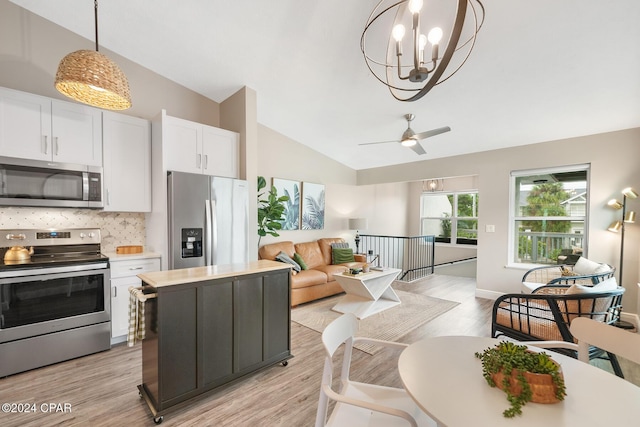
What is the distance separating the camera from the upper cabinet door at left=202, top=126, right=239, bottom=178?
3.59m

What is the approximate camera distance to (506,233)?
464 centimetres

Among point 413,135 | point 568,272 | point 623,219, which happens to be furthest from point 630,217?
point 413,135

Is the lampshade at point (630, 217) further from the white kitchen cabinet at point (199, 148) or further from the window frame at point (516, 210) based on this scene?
the white kitchen cabinet at point (199, 148)

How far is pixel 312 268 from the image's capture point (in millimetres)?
5113

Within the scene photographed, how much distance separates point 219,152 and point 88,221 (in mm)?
1710

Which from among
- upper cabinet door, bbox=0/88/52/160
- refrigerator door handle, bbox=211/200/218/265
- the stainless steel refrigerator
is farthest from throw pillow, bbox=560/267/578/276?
upper cabinet door, bbox=0/88/52/160

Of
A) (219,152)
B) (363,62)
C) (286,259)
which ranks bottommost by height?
(286,259)

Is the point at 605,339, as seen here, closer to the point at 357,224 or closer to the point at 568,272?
the point at 568,272

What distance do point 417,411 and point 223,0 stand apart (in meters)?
3.42

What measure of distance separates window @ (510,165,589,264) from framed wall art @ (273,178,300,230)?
389 centimetres

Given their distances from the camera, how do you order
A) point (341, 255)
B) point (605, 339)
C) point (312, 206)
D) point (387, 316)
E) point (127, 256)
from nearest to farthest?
point (605, 339), point (127, 256), point (387, 316), point (341, 255), point (312, 206)

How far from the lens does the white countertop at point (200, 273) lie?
6.15 ft

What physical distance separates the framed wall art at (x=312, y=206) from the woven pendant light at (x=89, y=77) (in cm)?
379

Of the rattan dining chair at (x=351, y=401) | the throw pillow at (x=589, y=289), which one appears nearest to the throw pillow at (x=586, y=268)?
the throw pillow at (x=589, y=289)
